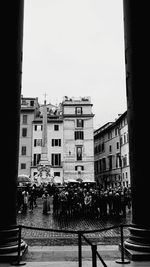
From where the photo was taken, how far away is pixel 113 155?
5738cm

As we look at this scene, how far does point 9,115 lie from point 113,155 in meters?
52.0

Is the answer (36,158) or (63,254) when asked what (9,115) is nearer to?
(63,254)

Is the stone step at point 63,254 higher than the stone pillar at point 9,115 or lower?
lower

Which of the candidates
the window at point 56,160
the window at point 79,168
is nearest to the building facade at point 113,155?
the window at point 79,168

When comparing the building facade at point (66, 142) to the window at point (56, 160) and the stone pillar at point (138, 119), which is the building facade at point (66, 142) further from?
the stone pillar at point (138, 119)

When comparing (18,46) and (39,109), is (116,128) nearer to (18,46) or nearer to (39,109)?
(39,109)

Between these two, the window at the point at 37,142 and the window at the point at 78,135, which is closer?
the window at the point at 37,142

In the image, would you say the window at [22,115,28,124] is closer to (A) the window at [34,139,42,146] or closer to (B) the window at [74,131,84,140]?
(A) the window at [34,139,42,146]

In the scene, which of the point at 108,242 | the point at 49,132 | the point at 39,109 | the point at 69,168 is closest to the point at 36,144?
the point at 49,132

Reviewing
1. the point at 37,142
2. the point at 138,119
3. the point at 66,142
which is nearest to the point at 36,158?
the point at 37,142

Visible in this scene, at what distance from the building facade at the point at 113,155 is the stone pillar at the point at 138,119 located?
39.2 meters

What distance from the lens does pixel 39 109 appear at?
6384 cm

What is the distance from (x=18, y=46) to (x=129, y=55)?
101 inches

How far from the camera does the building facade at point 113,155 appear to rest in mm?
50312
